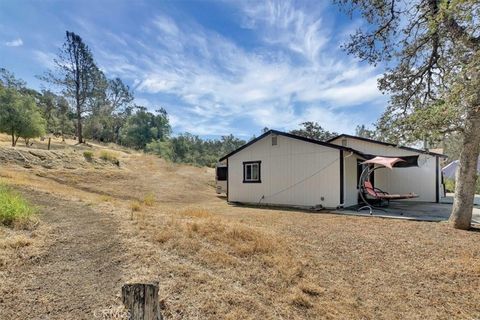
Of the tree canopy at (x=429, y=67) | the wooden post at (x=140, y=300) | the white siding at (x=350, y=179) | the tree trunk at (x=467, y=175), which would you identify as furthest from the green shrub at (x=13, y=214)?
the white siding at (x=350, y=179)

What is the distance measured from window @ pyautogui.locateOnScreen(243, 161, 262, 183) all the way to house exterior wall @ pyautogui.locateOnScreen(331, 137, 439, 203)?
5.08 meters

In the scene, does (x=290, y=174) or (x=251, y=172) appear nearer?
(x=290, y=174)

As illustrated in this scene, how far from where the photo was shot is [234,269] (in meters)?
3.75

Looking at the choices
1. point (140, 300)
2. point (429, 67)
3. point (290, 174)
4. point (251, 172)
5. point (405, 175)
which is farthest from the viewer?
point (405, 175)

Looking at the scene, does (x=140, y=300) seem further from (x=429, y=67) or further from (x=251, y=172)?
(x=251, y=172)

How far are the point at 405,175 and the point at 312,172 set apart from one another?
20.6 feet

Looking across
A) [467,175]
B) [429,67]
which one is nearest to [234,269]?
[467,175]

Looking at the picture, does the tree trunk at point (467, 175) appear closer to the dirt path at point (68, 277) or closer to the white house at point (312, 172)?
A: the white house at point (312, 172)

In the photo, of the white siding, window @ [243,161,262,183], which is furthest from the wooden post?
window @ [243,161,262,183]

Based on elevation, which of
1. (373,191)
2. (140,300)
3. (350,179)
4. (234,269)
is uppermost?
(350,179)

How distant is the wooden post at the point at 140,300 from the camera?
2262 mm

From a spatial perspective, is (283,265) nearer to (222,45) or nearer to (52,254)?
(52,254)

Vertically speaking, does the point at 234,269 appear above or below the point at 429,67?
below

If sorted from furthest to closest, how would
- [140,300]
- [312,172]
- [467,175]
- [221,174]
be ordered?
[221,174], [312,172], [467,175], [140,300]
